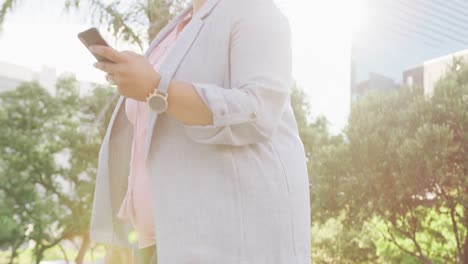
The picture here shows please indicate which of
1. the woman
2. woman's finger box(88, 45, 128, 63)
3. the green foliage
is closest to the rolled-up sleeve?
the woman

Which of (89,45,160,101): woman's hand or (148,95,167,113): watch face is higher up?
(89,45,160,101): woman's hand

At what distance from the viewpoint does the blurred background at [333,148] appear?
866cm

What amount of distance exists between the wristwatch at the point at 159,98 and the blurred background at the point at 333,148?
377 mm

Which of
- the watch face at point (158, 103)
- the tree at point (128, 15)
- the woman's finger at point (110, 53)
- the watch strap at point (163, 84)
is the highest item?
the tree at point (128, 15)

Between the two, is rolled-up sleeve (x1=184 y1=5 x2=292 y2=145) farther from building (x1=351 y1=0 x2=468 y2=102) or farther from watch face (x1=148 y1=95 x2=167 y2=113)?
building (x1=351 y1=0 x2=468 y2=102)

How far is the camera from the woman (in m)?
0.99

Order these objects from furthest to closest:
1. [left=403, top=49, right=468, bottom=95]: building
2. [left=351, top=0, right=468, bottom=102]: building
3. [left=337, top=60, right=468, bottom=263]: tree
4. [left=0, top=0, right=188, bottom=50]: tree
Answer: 1. [left=351, top=0, right=468, bottom=102]: building
2. [left=403, top=49, right=468, bottom=95]: building
3. [left=337, top=60, right=468, bottom=263]: tree
4. [left=0, top=0, right=188, bottom=50]: tree

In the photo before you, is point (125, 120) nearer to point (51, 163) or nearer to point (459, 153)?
point (459, 153)

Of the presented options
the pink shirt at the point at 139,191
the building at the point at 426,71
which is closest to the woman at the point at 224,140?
the pink shirt at the point at 139,191

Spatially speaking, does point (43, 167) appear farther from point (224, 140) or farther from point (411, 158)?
point (224, 140)

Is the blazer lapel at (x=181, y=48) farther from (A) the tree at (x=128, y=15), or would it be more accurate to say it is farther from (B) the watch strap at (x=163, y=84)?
(A) the tree at (x=128, y=15)

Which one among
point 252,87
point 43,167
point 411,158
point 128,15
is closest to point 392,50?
point 43,167

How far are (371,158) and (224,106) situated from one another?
399 inches

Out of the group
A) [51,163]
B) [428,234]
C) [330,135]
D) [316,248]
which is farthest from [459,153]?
[51,163]
